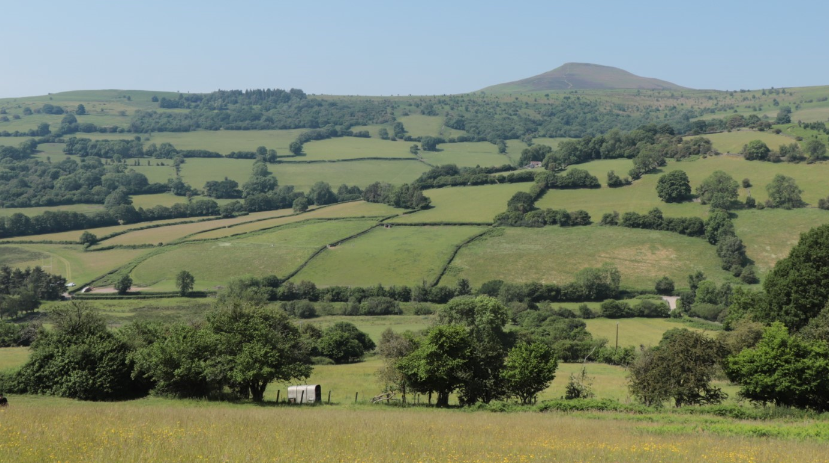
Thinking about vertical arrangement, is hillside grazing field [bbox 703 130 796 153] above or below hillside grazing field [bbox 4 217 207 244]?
above

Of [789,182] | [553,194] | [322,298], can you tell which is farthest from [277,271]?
[789,182]

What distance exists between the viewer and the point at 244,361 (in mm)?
38250

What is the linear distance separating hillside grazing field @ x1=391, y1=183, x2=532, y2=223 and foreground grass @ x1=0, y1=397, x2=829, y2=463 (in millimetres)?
100032

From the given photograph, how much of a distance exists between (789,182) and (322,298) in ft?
279

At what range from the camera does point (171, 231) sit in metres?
131

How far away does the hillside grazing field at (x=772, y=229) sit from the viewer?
106 meters

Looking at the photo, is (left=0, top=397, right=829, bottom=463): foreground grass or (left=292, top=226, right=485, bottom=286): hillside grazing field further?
(left=292, top=226, right=485, bottom=286): hillside grazing field

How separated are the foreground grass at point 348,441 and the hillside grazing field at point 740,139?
13803 cm

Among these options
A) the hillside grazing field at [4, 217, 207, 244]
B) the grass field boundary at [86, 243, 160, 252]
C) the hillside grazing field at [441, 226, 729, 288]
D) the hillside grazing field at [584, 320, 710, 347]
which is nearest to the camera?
the hillside grazing field at [584, 320, 710, 347]

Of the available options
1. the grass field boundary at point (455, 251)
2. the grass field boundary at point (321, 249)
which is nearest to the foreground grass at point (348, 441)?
the grass field boundary at point (455, 251)

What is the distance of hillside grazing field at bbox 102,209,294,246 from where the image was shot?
124438mm

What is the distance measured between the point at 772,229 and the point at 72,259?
116704 mm

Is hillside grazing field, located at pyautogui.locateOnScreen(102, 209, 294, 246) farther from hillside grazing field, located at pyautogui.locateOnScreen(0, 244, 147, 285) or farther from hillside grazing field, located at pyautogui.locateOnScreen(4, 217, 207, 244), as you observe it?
hillside grazing field, located at pyautogui.locateOnScreen(0, 244, 147, 285)

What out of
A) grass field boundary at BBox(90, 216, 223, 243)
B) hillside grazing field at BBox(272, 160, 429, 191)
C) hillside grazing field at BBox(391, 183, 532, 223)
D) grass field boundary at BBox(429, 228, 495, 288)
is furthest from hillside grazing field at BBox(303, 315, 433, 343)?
hillside grazing field at BBox(272, 160, 429, 191)
